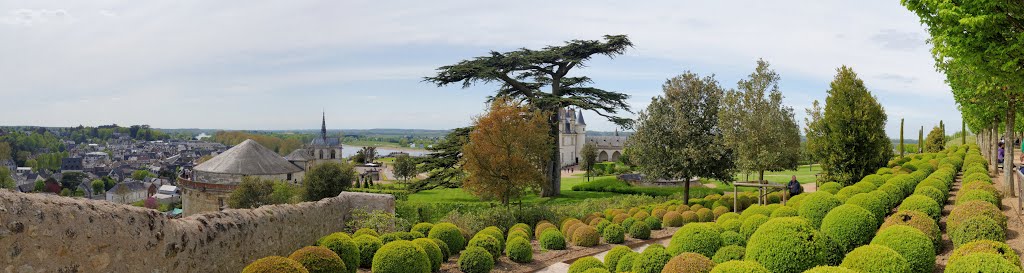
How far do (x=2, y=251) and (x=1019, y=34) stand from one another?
42.2 ft

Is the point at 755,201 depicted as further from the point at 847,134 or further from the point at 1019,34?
the point at 1019,34

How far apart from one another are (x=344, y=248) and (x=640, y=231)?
847 cm

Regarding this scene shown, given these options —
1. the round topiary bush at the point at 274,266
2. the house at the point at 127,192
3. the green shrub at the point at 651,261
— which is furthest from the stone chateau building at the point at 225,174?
the house at the point at 127,192

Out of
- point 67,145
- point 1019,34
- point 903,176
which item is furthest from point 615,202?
point 67,145

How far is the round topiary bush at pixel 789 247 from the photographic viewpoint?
7.91 meters

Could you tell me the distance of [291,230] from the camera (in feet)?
39.1

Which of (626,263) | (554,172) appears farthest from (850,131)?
(554,172)

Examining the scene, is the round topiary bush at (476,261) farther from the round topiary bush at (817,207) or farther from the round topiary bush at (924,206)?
the round topiary bush at (924,206)

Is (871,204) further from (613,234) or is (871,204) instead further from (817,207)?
(613,234)

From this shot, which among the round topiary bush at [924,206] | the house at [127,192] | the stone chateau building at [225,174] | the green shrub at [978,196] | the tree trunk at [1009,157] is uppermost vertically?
the tree trunk at [1009,157]

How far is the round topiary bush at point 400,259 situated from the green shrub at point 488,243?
2128 mm

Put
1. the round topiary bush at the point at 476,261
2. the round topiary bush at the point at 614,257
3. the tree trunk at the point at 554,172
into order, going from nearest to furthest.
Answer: the round topiary bush at the point at 614,257
the round topiary bush at the point at 476,261
the tree trunk at the point at 554,172

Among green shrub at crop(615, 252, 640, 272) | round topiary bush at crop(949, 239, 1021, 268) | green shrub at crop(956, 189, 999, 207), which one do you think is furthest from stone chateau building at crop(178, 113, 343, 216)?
round topiary bush at crop(949, 239, 1021, 268)

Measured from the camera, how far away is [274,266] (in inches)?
334
